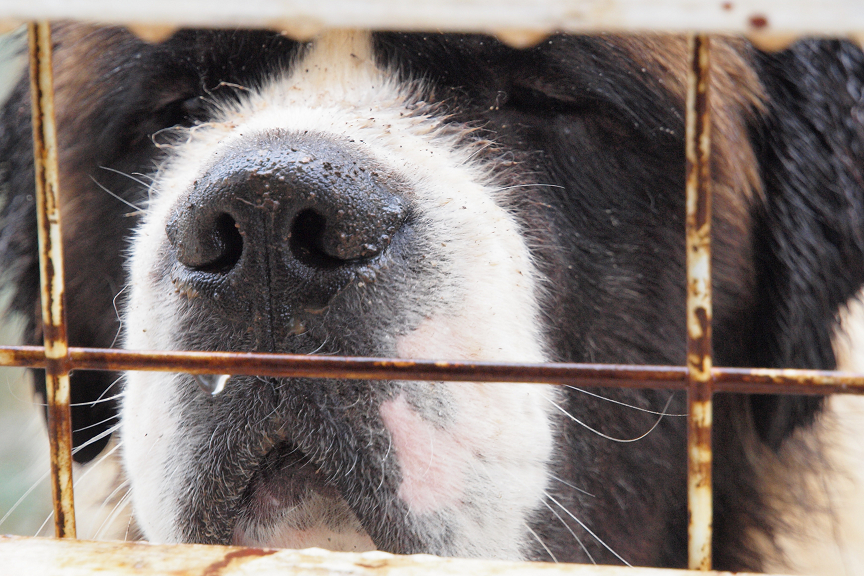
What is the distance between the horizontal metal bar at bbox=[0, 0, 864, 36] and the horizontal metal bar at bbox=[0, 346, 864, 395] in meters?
0.26

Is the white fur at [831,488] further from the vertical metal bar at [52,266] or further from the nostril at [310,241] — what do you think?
the vertical metal bar at [52,266]

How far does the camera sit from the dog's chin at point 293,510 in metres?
1.05

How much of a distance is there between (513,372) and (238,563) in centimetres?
26

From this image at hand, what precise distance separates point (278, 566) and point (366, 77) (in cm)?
96

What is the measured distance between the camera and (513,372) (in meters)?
0.66

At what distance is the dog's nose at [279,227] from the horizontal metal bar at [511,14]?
0.42 meters

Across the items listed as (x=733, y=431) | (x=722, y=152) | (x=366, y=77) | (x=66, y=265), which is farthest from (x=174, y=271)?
(x=733, y=431)

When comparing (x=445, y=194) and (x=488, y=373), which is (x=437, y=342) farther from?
(x=488, y=373)

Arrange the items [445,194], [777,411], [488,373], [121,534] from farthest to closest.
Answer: [121,534] → [777,411] → [445,194] → [488,373]

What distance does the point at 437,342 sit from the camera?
41.0 inches

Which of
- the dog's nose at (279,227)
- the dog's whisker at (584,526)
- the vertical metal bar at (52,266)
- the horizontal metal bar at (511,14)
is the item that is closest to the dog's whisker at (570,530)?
the dog's whisker at (584,526)

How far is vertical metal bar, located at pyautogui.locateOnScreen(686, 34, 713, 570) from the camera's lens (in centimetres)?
60

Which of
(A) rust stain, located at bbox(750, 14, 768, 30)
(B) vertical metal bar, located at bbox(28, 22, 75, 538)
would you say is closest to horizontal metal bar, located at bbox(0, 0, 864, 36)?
(A) rust stain, located at bbox(750, 14, 768, 30)

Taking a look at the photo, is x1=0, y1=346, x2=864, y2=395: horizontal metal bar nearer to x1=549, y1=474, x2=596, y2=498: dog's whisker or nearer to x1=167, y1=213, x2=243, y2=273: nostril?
x1=167, y1=213, x2=243, y2=273: nostril
